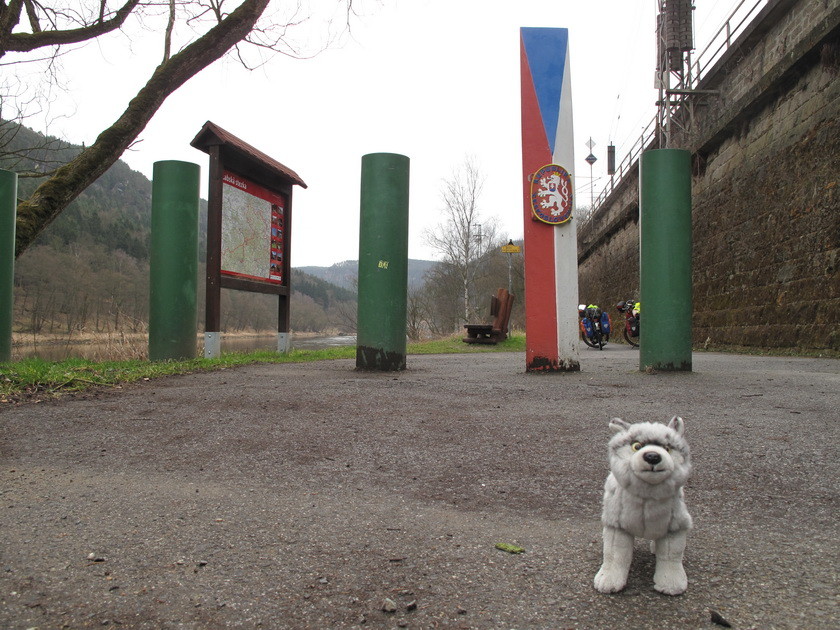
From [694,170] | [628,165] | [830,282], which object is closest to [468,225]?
[628,165]

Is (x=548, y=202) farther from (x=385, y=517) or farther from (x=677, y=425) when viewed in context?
(x=677, y=425)

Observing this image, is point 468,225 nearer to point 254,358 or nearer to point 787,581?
point 254,358

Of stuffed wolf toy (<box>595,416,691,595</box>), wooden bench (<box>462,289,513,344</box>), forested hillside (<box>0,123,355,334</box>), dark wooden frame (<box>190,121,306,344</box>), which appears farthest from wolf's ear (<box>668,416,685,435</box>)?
forested hillside (<box>0,123,355,334</box>)

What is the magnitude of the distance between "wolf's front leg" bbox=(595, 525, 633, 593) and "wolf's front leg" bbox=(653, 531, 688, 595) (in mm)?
78

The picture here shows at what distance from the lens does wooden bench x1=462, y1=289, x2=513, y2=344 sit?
16516mm

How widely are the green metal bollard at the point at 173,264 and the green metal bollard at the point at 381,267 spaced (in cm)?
300

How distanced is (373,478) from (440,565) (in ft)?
2.88

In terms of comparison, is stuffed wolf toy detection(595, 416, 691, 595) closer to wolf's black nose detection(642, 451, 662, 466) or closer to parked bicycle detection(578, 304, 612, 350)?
wolf's black nose detection(642, 451, 662, 466)

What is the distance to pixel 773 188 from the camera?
34.8 ft

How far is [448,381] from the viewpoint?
593 centimetres

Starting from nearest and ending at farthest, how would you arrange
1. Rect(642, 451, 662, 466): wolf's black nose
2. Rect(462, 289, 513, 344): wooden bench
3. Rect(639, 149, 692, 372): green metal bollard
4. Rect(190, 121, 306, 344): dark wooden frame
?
Rect(642, 451, 662, 466): wolf's black nose < Rect(639, 149, 692, 372): green metal bollard < Rect(190, 121, 306, 344): dark wooden frame < Rect(462, 289, 513, 344): wooden bench

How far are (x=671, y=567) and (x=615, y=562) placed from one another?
0.45ft

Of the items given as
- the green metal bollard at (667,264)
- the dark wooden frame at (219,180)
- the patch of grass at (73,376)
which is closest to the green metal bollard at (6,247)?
the patch of grass at (73,376)

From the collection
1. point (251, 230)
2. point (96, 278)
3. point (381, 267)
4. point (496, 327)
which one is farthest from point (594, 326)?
point (96, 278)
